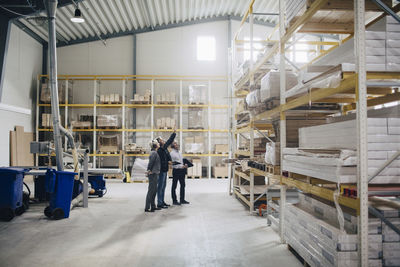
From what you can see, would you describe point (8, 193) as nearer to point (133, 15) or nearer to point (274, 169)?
point (274, 169)

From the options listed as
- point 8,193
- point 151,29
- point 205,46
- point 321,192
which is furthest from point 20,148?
point 321,192

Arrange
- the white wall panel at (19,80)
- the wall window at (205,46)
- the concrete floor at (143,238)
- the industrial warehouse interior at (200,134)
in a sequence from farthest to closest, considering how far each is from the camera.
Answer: the wall window at (205,46), the white wall panel at (19,80), the concrete floor at (143,238), the industrial warehouse interior at (200,134)

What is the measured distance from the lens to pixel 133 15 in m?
14.8

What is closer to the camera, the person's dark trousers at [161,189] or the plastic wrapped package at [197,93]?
the person's dark trousers at [161,189]

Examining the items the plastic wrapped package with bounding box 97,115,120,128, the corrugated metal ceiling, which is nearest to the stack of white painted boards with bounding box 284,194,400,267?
the plastic wrapped package with bounding box 97,115,120,128

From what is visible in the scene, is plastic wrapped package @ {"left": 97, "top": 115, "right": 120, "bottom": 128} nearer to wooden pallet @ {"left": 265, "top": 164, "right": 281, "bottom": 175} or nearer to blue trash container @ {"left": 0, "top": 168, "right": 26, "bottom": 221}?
blue trash container @ {"left": 0, "top": 168, "right": 26, "bottom": 221}

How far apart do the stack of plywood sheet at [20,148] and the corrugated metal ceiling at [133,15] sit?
4827 millimetres

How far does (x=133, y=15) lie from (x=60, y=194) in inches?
414

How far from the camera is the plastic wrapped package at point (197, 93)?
15.1 meters

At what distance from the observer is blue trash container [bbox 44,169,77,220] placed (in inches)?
271

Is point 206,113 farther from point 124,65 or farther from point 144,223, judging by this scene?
point 144,223

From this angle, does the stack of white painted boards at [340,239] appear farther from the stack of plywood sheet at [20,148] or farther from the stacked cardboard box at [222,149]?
the stack of plywood sheet at [20,148]

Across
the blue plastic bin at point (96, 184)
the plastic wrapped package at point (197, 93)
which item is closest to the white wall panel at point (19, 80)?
the blue plastic bin at point (96, 184)

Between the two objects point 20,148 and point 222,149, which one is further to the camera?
point 222,149
